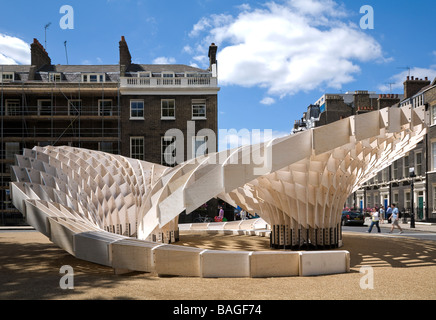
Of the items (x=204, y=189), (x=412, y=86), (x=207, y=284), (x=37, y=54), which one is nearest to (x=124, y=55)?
(x=37, y=54)

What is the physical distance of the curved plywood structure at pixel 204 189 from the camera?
9.25 metres

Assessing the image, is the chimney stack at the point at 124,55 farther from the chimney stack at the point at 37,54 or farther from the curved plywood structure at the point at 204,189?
the curved plywood structure at the point at 204,189

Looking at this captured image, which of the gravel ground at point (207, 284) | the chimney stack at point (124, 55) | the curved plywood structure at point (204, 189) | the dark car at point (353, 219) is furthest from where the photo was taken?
the chimney stack at point (124, 55)

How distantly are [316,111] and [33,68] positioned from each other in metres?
40.2

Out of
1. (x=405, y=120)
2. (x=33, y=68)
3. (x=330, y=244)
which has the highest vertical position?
(x=33, y=68)

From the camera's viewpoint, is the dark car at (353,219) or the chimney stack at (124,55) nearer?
the dark car at (353,219)

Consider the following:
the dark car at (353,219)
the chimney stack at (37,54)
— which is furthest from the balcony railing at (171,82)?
the dark car at (353,219)

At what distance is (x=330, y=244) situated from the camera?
14.6m

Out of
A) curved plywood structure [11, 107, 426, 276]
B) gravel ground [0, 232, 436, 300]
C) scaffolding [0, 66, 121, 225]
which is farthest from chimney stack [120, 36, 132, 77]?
gravel ground [0, 232, 436, 300]

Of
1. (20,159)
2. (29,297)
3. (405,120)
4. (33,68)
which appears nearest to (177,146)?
(33,68)

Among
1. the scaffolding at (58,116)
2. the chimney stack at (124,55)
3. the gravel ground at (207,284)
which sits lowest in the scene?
the gravel ground at (207,284)

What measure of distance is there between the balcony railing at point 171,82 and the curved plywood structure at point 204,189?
46.9ft

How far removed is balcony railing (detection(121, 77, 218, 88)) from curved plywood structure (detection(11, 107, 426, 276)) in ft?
46.9
